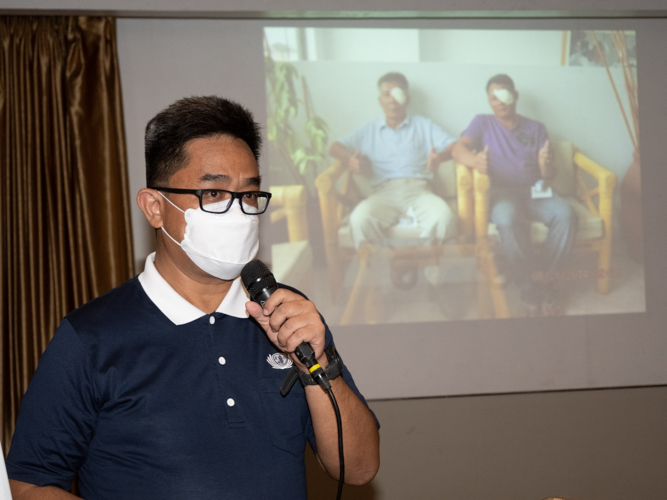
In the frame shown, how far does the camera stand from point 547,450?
11.3 feet

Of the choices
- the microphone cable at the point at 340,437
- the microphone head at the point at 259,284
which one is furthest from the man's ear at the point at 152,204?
the microphone cable at the point at 340,437

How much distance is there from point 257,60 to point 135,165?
101 cm

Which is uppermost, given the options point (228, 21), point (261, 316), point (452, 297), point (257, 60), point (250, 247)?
point (228, 21)

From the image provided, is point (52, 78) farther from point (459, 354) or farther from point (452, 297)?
point (459, 354)

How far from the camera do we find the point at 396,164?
388cm

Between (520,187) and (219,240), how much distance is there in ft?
9.85

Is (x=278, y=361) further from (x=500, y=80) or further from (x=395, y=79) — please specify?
(x=500, y=80)

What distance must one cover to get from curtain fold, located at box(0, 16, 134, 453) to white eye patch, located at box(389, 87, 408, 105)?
168 cm

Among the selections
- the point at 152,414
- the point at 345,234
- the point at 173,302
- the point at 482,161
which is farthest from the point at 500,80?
the point at 152,414

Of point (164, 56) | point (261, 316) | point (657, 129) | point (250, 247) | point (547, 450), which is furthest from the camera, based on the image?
point (657, 129)

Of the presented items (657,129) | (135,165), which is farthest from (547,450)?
(135,165)

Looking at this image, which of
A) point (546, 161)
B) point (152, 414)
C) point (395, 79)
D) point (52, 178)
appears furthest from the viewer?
point (546, 161)

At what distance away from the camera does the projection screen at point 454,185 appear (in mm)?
3787

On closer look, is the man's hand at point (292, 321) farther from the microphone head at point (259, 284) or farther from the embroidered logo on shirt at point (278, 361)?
the embroidered logo on shirt at point (278, 361)
